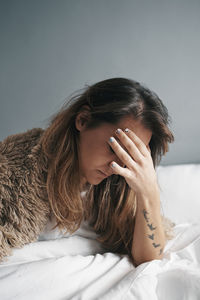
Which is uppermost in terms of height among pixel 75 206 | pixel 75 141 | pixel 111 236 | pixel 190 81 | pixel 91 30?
pixel 91 30

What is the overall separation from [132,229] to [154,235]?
0.10 metres

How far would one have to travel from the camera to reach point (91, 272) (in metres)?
0.65

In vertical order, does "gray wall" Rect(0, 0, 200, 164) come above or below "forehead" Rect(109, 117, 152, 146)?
above

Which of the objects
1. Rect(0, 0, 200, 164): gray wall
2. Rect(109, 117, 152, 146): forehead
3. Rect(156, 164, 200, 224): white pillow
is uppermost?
Rect(0, 0, 200, 164): gray wall

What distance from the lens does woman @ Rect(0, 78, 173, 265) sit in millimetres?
665

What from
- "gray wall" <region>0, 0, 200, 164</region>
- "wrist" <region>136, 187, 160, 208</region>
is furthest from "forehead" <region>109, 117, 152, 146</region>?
"gray wall" <region>0, 0, 200, 164</region>

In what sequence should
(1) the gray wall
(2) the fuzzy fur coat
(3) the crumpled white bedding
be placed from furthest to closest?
Result: (1) the gray wall, (2) the fuzzy fur coat, (3) the crumpled white bedding

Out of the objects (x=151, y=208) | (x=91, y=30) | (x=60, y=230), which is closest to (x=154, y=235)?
(x=151, y=208)

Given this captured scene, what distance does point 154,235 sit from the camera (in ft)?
2.45

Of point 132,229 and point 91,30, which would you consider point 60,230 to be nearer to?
point 132,229

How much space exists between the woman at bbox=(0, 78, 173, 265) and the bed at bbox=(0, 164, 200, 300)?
0.16 ft

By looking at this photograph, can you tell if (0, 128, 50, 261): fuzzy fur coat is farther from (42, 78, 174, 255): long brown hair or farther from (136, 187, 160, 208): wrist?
(136, 187, 160, 208): wrist

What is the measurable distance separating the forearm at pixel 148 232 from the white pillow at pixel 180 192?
0.87ft

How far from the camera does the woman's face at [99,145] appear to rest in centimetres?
66
